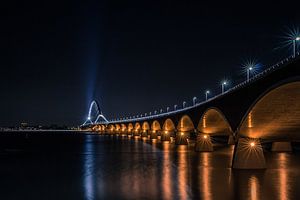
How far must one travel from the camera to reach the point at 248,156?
3581cm

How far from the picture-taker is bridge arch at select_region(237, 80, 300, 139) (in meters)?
32.1

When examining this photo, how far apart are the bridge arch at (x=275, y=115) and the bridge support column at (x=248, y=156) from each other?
343 cm

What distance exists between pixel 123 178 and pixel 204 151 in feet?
107

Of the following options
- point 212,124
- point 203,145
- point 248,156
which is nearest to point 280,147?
point 203,145

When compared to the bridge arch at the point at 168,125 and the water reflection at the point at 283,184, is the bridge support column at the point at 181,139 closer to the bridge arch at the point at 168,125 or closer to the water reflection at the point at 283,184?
the bridge arch at the point at 168,125

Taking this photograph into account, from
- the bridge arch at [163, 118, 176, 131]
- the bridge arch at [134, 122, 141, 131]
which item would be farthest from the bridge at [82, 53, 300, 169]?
the bridge arch at [134, 122, 141, 131]

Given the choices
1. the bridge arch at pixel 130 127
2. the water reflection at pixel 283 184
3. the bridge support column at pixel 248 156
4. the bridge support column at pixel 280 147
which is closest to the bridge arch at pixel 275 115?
the bridge support column at pixel 248 156

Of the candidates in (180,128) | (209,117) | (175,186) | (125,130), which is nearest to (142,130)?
(125,130)

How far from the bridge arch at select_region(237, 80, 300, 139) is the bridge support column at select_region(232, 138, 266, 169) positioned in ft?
11.3

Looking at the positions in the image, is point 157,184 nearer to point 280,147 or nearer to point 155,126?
point 280,147

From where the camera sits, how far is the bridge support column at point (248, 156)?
35.6 meters

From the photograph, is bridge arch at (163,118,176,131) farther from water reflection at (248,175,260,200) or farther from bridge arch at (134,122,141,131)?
water reflection at (248,175,260,200)

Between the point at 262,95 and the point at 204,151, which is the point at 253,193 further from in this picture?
the point at 204,151

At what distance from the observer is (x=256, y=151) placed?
Result: 35656 mm
